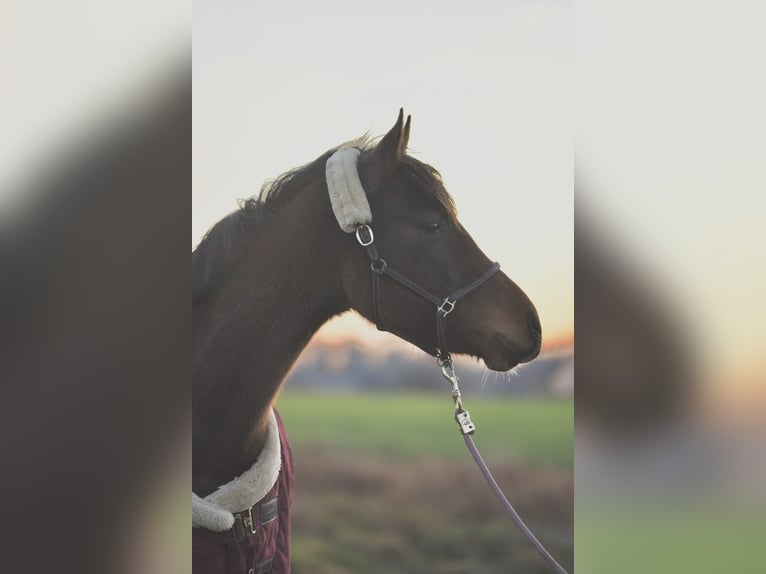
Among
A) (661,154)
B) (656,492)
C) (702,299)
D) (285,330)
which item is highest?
(661,154)

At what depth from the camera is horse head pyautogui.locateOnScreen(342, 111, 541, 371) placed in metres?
1.55

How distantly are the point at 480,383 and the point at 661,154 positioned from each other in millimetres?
842

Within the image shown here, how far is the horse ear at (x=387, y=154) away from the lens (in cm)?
152

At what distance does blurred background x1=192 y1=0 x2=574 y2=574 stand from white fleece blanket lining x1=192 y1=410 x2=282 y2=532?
47cm

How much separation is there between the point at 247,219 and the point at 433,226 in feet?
1.42

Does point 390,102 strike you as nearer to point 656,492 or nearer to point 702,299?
point 702,299

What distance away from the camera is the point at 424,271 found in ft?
5.11

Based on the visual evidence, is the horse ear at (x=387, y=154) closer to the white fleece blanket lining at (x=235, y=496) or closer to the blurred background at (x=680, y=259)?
the blurred background at (x=680, y=259)

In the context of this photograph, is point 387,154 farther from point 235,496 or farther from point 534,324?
point 235,496

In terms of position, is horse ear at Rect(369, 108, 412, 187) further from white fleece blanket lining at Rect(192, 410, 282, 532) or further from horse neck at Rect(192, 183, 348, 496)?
white fleece blanket lining at Rect(192, 410, 282, 532)

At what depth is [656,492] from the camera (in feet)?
5.63

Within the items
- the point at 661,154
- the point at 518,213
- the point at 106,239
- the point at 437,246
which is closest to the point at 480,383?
the point at 518,213

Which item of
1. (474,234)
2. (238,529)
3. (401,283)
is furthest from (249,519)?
(474,234)

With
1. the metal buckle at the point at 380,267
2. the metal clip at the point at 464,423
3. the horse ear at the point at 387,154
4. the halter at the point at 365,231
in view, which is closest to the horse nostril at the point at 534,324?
the halter at the point at 365,231
